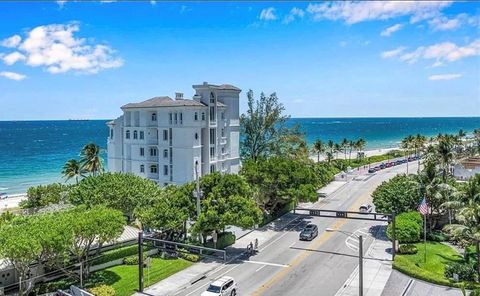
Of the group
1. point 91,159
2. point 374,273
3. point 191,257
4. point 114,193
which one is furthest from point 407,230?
point 91,159

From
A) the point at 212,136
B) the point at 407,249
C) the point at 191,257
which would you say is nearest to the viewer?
the point at 191,257

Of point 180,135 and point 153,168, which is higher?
point 180,135

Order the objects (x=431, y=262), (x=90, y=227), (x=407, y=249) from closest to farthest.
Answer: (x=90, y=227)
(x=431, y=262)
(x=407, y=249)

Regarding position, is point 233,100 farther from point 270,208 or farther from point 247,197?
point 247,197

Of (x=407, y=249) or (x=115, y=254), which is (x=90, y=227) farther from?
(x=407, y=249)

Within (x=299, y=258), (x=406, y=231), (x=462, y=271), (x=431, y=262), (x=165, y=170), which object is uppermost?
(x=165, y=170)

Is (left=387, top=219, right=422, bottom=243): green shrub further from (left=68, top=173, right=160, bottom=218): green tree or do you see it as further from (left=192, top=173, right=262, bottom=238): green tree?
(left=68, top=173, right=160, bottom=218): green tree

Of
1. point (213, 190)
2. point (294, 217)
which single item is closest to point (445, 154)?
point (294, 217)
